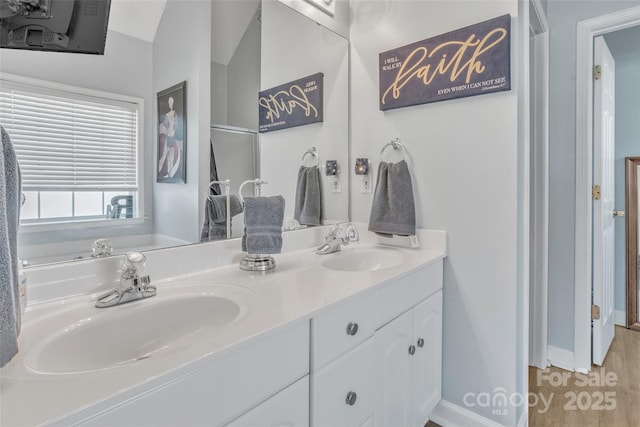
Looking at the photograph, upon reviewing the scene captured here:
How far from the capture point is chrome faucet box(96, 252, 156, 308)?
848 millimetres

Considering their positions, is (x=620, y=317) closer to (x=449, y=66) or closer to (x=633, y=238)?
(x=633, y=238)

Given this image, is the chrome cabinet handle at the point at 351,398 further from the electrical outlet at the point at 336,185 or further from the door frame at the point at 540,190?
the door frame at the point at 540,190

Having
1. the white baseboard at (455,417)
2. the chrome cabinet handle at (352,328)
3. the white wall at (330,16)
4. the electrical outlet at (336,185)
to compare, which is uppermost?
the white wall at (330,16)

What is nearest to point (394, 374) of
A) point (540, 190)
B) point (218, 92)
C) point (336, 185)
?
point (336, 185)

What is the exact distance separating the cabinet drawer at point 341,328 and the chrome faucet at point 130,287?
470mm

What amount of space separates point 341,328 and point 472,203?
33.8 inches

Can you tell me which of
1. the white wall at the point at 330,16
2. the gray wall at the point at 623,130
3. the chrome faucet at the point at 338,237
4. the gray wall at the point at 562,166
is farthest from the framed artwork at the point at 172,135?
the gray wall at the point at 623,130

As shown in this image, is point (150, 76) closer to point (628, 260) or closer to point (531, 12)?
point (531, 12)

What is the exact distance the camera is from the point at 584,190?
1887 millimetres

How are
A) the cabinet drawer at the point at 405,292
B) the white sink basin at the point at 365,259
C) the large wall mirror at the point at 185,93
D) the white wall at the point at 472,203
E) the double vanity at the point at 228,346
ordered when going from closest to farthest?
the double vanity at the point at 228,346, the large wall mirror at the point at 185,93, the cabinet drawer at the point at 405,292, the white wall at the point at 472,203, the white sink basin at the point at 365,259

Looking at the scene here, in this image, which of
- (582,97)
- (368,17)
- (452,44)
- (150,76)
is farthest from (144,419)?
(582,97)

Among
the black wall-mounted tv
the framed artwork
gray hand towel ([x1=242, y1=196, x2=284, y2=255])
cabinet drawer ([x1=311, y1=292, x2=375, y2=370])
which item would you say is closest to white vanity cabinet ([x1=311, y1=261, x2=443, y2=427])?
cabinet drawer ([x1=311, y1=292, x2=375, y2=370])

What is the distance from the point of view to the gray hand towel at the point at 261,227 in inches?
46.1

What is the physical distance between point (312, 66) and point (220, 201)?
92 centimetres
